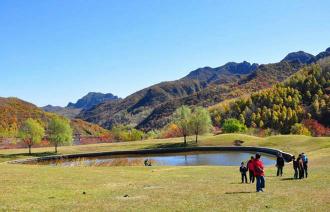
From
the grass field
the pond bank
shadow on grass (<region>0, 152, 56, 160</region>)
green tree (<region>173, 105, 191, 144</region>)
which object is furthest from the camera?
green tree (<region>173, 105, 191, 144</region>)

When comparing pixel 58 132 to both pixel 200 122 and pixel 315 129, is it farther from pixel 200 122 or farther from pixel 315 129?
pixel 315 129

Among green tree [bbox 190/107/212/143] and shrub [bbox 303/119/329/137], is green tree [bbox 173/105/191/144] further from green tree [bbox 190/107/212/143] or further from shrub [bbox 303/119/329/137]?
shrub [bbox 303/119/329/137]

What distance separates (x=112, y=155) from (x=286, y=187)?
70.9 metres

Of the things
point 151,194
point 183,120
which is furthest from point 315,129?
point 151,194

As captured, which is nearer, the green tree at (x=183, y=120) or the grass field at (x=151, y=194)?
the grass field at (x=151, y=194)

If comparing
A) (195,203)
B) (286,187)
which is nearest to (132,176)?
(286,187)

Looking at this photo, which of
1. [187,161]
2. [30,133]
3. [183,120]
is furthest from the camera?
[183,120]

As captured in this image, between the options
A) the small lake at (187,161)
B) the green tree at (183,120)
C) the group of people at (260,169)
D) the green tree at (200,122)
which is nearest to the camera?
the group of people at (260,169)

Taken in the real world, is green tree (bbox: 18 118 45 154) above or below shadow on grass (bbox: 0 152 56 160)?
above

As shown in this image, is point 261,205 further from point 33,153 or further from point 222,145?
point 33,153

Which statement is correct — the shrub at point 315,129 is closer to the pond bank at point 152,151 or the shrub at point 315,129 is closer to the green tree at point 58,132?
the pond bank at point 152,151

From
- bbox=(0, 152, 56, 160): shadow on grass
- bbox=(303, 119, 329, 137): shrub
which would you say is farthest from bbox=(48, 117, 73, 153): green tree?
bbox=(303, 119, 329, 137): shrub

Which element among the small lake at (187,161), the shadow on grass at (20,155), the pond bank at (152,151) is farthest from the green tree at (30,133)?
the small lake at (187,161)

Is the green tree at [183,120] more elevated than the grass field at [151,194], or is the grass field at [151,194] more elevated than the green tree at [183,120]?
the green tree at [183,120]
